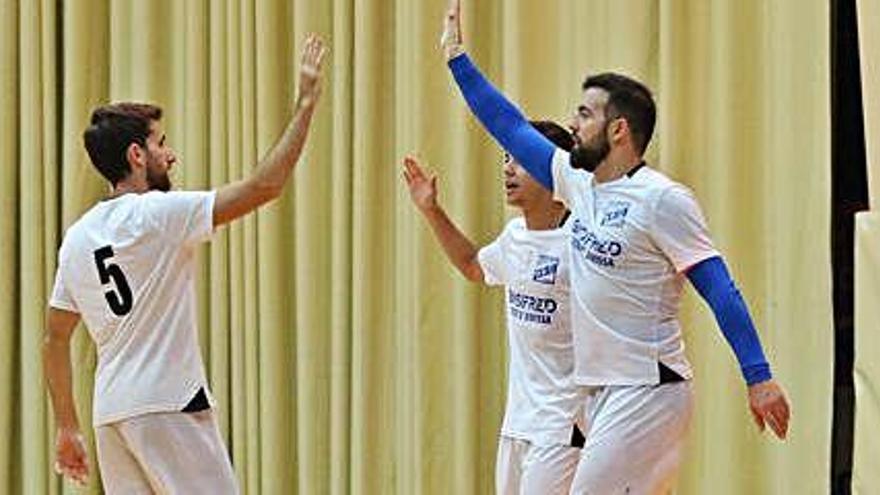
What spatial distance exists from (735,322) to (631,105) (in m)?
0.60

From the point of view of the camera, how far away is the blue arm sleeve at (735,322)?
3658 millimetres

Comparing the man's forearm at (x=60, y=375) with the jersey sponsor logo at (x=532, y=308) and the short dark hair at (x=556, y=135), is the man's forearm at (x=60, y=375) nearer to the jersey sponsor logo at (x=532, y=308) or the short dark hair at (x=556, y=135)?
the jersey sponsor logo at (x=532, y=308)

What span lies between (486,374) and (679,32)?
4.20 ft

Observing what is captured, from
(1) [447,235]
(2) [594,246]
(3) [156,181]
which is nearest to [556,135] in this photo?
(1) [447,235]

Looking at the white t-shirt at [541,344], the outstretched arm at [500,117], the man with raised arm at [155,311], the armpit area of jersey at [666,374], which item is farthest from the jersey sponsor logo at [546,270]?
the man with raised arm at [155,311]

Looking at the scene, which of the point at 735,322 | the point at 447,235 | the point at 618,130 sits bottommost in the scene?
the point at 735,322

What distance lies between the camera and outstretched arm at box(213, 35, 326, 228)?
4.02 metres

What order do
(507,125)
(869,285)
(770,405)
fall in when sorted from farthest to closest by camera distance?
(869,285) < (507,125) < (770,405)

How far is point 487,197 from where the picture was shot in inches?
217

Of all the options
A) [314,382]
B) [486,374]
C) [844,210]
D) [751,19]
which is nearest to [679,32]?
[751,19]

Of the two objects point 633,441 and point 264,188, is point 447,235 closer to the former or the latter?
point 264,188

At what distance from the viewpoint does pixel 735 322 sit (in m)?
3.66

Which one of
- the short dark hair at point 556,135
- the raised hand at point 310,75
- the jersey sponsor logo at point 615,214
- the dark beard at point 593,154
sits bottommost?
the jersey sponsor logo at point 615,214

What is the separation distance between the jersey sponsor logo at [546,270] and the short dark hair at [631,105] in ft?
1.51
